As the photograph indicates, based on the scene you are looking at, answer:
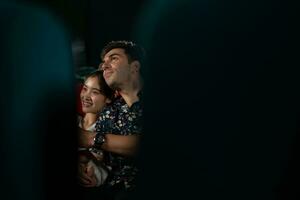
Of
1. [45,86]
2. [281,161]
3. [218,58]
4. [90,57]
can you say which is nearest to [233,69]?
[218,58]

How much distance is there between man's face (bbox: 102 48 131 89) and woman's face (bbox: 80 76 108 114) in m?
0.06

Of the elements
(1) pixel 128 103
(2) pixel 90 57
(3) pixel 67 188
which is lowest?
(3) pixel 67 188

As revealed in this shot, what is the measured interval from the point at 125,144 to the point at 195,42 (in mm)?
868

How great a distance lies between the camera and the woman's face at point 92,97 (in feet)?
5.21

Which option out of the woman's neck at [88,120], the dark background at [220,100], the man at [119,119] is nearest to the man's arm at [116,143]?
the man at [119,119]

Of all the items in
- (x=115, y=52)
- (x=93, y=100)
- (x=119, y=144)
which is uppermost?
(x=115, y=52)

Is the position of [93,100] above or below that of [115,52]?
below

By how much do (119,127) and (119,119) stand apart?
0.09 feet

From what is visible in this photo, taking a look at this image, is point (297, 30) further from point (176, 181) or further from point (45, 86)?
point (45, 86)

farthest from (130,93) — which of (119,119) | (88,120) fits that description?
(88,120)

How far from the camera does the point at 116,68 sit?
4.93ft

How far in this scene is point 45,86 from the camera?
72cm

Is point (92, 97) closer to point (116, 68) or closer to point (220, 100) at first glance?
point (116, 68)

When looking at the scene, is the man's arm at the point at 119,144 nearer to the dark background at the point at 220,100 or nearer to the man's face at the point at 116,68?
the man's face at the point at 116,68
